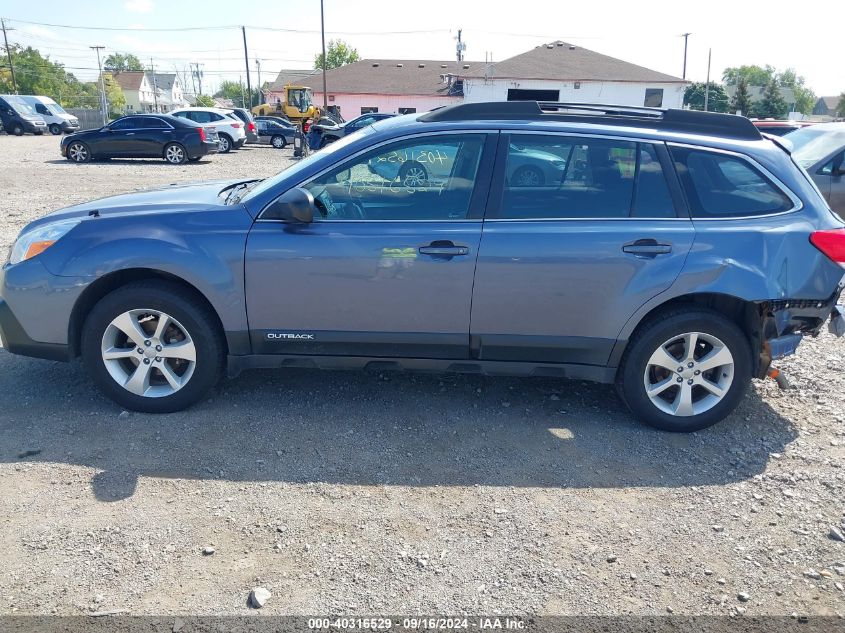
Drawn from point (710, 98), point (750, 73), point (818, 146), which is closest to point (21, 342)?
point (818, 146)

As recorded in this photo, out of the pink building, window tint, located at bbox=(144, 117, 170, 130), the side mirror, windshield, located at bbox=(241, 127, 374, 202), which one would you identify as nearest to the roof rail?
windshield, located at bbox=(241, 127, 374, 202)

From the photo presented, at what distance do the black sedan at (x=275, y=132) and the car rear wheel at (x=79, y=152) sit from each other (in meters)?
11.3

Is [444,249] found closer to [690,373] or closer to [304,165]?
[304,165]

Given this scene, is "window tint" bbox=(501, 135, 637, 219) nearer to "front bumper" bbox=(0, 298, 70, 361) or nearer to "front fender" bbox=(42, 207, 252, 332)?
"front fender" bbox=(42, 207, 252, 332)

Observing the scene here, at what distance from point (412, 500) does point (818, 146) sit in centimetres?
884

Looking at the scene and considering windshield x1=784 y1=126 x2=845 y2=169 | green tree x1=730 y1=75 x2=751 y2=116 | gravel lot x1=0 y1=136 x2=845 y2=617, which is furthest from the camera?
green tree x1=730 y1=75 x2=751 y2=116

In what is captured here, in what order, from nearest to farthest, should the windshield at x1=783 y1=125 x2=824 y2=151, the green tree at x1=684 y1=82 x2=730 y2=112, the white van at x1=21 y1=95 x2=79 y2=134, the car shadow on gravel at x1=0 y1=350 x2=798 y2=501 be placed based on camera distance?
the car shadow on gravel at x1=0 y1=350 x2=798 y2=501 → the windshield at x1=783 y1=125 x2=824 y2=151 → the white van at x1=21 y1=95 x2=79 y2=134 → the green tree at x1=684 y1=82 x2=730 y2=112

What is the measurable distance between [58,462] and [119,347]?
0.76m

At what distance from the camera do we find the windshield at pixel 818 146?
29.6 ft

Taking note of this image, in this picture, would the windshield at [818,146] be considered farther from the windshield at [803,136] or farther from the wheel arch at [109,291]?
the wheel arch at [109,291]

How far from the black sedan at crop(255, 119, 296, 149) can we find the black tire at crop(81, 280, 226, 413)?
29.1 m

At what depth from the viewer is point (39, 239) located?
4066mm

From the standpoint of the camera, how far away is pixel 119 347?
13.4 feet

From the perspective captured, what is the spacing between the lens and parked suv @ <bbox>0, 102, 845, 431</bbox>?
3.86m
